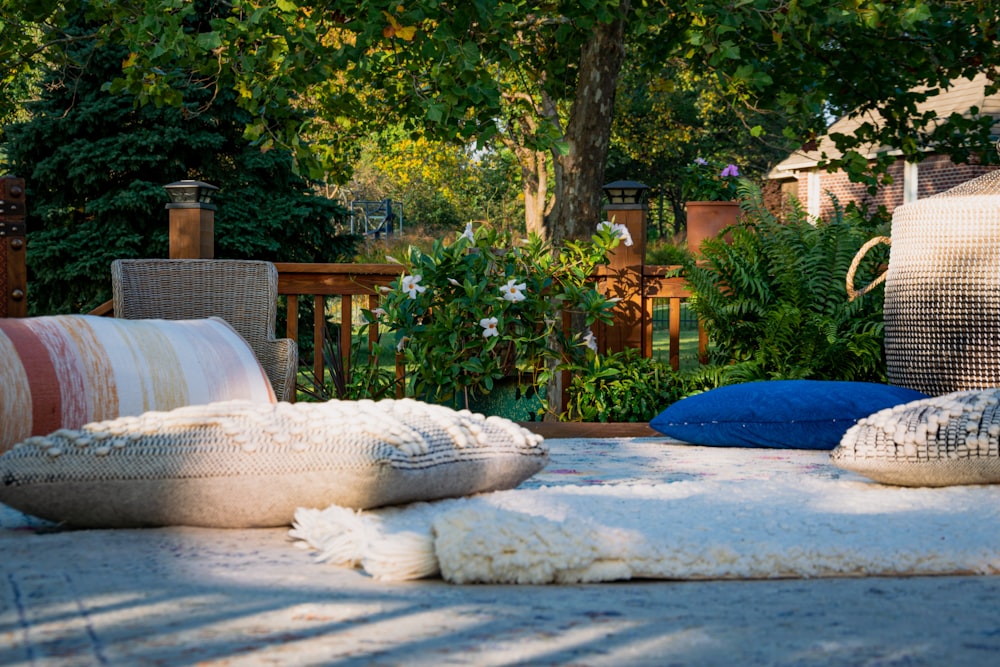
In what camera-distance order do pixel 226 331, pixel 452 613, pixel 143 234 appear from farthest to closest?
pixel 143 234, pixel 226 331, pixel 452 613

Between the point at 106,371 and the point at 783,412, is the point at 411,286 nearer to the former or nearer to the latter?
the point at 783,412

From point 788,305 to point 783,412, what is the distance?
1352 mm

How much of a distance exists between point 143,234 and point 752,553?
35.3 feet

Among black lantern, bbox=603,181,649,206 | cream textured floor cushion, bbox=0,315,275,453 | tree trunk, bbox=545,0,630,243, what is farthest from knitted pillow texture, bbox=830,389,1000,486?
tree trunk, bbox=545,0,630,243

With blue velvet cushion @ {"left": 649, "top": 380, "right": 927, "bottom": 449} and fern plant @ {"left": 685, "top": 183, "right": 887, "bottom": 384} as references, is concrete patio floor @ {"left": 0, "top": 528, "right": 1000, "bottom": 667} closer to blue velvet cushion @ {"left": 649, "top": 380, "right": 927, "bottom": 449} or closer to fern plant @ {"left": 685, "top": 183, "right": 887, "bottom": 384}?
blue velvet cushion @ {"left": 649, "top": 380, "right": 927, "bottom": 449}

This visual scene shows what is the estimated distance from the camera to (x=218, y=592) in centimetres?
173

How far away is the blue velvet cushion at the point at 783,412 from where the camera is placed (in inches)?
148

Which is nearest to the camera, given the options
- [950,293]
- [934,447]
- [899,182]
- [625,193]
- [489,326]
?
[934,447]

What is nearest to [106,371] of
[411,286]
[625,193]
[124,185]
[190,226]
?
[411,286]

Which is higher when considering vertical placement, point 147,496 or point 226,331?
point 226,331

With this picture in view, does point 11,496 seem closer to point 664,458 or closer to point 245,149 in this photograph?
point 664,458

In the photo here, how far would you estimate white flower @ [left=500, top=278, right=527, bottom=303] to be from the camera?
491cm

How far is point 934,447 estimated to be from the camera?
2.68 metres

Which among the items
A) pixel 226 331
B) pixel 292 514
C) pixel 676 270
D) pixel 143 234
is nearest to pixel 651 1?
pixel 676 270
